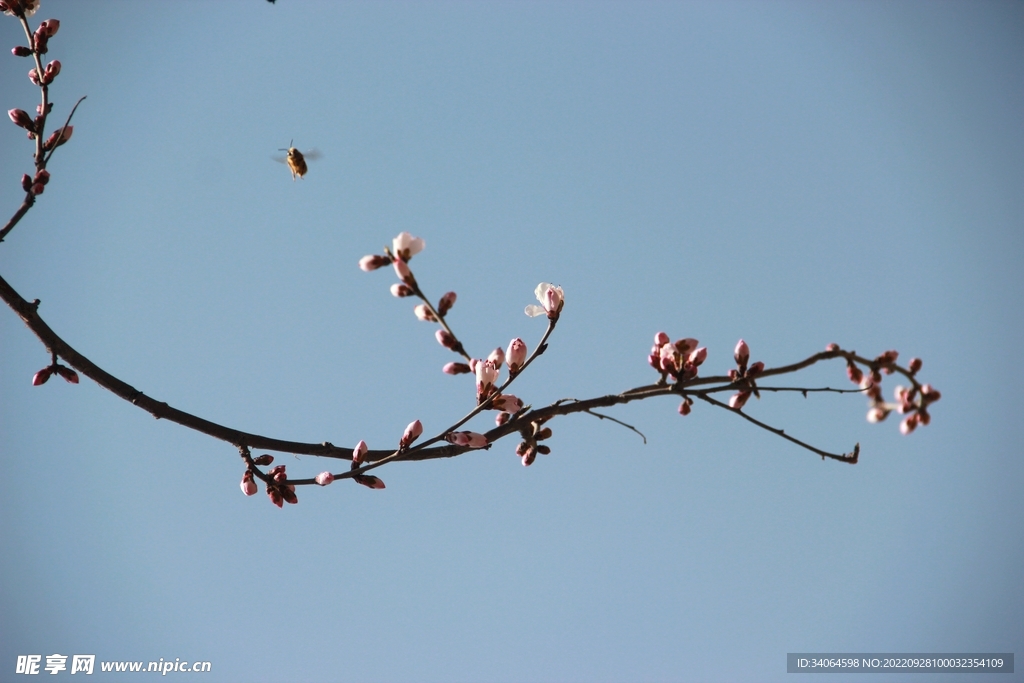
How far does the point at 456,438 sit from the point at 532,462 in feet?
1.02

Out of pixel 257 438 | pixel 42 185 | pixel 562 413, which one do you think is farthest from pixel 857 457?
pixel 42 185

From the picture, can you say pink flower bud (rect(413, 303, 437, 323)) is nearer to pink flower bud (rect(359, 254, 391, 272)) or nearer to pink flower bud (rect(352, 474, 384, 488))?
pink flower bud (rect(359, 254, 391, 272))

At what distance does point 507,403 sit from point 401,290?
447mm

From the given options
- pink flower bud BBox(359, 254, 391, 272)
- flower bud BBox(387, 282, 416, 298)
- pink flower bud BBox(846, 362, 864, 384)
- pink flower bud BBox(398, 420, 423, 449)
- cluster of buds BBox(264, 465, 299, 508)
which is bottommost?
cluster of buds BBox(264, 465, 299, 508)

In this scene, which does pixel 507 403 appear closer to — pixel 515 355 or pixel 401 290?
pixel 515 355

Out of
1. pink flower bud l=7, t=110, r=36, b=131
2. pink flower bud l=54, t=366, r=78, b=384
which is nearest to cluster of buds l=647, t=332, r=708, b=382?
pink flower bud l=54, t=366, r=78, b=384

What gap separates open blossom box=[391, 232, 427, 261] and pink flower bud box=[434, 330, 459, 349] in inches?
9.6

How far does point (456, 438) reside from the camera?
1.82 metres

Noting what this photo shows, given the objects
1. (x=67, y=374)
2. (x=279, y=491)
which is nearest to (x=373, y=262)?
(x=279, y=491)

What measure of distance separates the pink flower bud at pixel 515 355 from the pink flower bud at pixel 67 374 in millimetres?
1256

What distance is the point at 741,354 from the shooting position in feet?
6.09

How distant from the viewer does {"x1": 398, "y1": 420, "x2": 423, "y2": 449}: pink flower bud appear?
1.93m

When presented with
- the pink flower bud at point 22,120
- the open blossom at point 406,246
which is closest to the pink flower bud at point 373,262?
the open blossom at point 406,246

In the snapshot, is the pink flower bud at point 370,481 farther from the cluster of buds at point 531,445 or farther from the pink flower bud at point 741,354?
the pink flower bud at point 741,354
